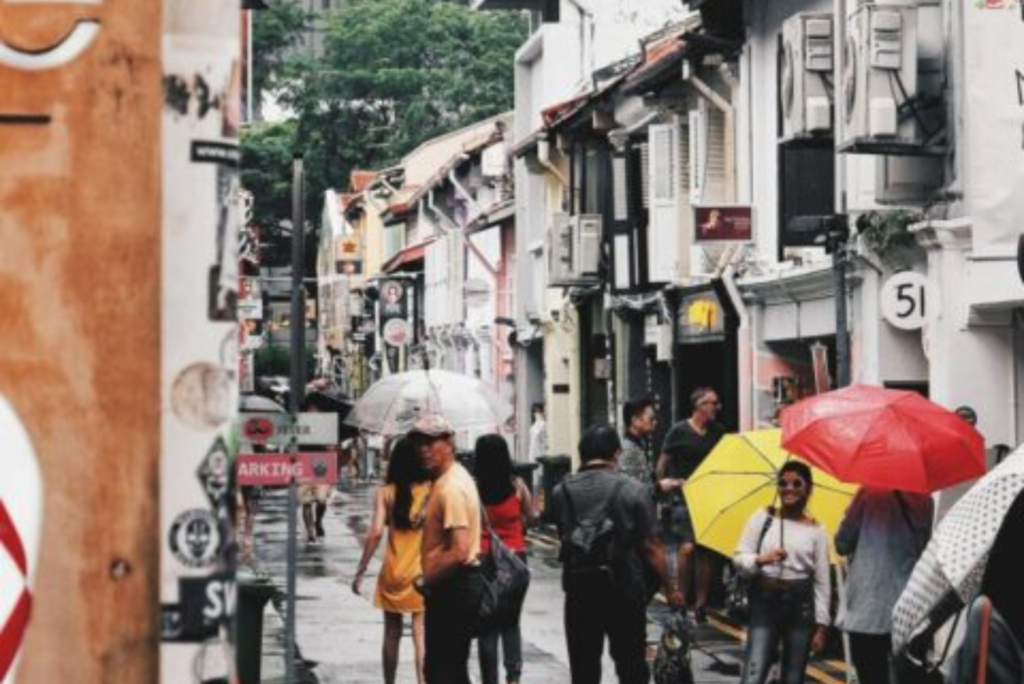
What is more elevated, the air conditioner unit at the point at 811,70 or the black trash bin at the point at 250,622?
the air conditioner unit at the point at 811,70

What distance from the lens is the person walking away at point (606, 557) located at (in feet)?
42.7

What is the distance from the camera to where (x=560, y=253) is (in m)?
41.5

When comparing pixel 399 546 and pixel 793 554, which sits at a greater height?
pixel 793 554

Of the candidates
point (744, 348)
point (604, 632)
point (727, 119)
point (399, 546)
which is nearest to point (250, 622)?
point (604, 632)

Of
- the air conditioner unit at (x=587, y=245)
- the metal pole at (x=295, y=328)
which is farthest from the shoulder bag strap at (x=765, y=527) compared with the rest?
the air conditioner unit at (x=587, y=245)

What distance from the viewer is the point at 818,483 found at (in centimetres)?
1465

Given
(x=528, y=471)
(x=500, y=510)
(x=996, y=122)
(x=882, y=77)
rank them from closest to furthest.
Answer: (x=500, y=510) < (x=996, y=122) < (x=882, y=77) < (x=528, y=471)

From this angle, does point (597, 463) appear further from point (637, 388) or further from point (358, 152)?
point (358, 152)

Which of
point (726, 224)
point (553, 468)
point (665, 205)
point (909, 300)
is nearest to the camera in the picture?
point (909, 300)

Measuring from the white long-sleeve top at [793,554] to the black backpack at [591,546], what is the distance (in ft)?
2.47

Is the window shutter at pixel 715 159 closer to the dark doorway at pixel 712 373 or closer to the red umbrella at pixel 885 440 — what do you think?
the dark doorway at pixel 712 373

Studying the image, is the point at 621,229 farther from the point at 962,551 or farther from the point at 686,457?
the point at 962,551

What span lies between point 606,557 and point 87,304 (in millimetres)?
9263

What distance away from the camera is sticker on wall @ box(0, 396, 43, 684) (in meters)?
3.93
